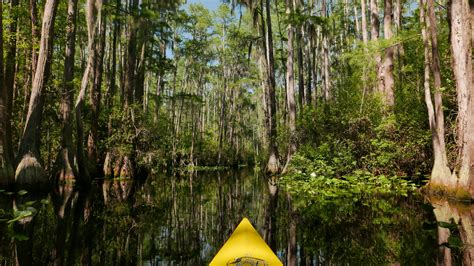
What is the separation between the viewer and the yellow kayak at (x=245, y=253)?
2678mm

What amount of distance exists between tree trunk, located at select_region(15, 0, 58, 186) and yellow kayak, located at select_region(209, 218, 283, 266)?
9.66 meters

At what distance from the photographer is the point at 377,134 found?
43.4 ft

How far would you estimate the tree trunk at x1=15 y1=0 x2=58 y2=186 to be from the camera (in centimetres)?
1051

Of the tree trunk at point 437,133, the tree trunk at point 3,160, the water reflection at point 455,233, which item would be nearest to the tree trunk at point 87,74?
the tree trunk at point 3,160

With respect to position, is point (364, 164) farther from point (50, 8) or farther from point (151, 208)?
point (50, 8)

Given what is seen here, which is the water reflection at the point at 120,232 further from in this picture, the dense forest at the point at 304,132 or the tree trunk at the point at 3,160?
the tree trunk at the point at 3,160

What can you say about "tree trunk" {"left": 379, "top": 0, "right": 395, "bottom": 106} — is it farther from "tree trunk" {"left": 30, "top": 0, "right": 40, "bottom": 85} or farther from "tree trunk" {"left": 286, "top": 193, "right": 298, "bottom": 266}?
"tree trunk" {"left": 30, "top": 0, "right": 40, "bottom": 85}

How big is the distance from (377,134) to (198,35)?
26936mm

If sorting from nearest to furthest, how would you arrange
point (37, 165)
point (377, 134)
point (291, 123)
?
point (37, 165) < point (377, 134) < point (291, 123)

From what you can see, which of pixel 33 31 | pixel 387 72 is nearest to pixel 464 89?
pixel 387 72

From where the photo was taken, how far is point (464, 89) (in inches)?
383

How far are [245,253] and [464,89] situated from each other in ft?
31.7

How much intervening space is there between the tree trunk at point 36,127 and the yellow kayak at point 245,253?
9.66 metres

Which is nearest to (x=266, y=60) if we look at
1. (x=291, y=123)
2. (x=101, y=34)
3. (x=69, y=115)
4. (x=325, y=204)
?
(x=291, y=123)
